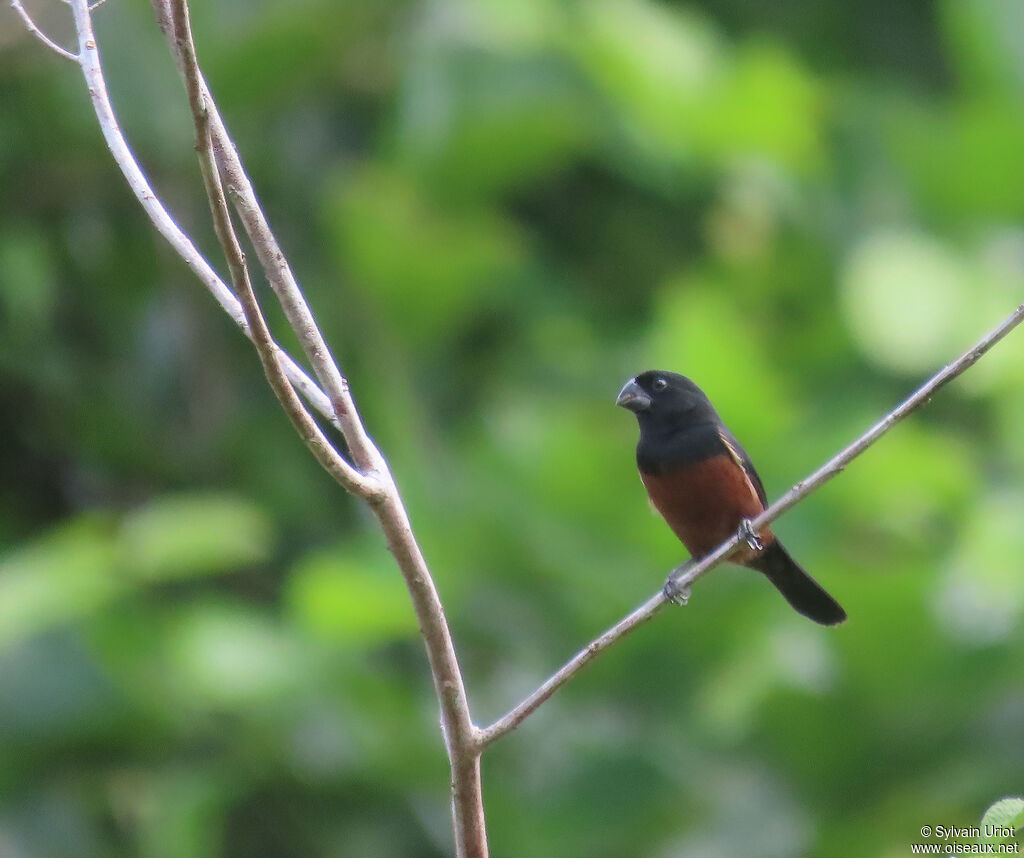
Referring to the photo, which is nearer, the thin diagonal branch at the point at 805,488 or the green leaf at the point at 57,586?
the thin diagonal branch at the point at 805,488

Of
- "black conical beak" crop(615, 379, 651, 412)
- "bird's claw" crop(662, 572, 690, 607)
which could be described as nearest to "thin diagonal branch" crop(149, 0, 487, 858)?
"bird's claw" crop(662, 572, 690, 607)

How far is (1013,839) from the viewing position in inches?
71.7

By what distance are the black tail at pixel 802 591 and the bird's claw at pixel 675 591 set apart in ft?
1.04

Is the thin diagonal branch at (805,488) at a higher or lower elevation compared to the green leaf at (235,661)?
higher

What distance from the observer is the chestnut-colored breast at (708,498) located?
13.8 ft

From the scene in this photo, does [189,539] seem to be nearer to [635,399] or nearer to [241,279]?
[635,399]

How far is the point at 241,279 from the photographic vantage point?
202 cm

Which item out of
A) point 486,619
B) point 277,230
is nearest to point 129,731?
point 486,619

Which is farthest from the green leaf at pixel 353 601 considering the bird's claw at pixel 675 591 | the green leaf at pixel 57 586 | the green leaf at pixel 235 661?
the bird's claw at pixel 675 591

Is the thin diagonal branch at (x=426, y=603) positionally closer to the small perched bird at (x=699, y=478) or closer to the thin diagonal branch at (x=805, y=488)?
the thin diagonal branch at (x=805, y=488)

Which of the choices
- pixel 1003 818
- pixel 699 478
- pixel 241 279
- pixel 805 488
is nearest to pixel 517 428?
pixel 699 478

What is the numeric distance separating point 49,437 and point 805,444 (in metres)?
3.82

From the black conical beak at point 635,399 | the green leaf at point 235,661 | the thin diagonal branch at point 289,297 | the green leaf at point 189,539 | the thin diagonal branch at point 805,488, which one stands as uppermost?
the thin diagonal branch at point 289,297

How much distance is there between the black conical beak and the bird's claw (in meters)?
0.49
